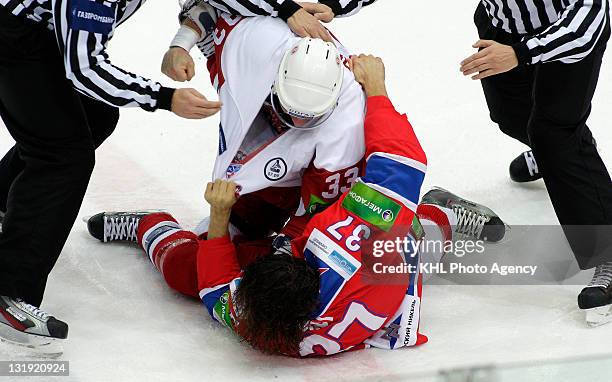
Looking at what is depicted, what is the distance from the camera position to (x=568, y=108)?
3.21 m

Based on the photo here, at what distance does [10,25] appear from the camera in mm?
2852

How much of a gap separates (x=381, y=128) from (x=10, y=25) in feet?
3.46

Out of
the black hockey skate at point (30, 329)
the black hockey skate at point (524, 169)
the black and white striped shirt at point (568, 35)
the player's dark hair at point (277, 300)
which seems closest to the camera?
the player's dark hair at point (277, 300)

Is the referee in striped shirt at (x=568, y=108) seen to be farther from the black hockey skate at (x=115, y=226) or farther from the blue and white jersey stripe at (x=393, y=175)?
the black hockey skate at (x=115, y=226)

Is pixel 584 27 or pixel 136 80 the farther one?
pixel 584 27

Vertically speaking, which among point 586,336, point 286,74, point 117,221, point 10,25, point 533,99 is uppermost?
point 10,25

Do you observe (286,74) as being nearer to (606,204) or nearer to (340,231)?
(340,231)

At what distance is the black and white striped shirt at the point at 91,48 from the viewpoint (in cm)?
270

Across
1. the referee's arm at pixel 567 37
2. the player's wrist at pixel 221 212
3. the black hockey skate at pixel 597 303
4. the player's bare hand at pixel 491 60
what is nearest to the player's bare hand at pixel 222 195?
the player's wrist at pixel 221 212

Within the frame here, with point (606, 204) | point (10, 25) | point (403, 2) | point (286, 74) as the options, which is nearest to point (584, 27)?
point (606, 204)

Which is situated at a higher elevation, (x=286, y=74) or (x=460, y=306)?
(x=286, y=74)

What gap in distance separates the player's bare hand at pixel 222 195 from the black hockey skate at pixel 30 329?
0.55 metres

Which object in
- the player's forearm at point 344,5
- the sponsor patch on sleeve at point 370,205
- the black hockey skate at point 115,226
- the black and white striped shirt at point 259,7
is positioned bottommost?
the black hockey skate at point 115,226

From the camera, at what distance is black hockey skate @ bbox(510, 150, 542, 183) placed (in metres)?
4.06
